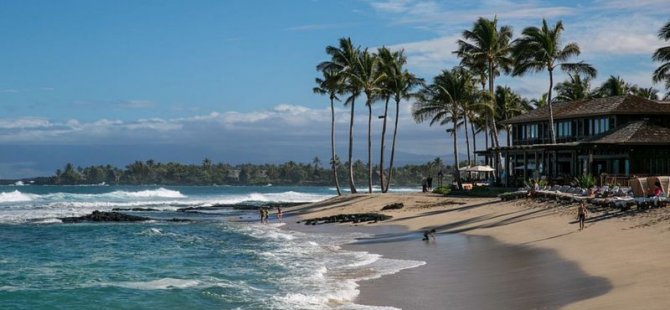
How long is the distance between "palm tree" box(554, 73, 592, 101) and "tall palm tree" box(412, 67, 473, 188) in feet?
51.1

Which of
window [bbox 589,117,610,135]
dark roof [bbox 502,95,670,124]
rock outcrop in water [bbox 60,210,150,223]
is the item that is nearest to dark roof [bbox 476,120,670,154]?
dark roof [bbox 502,95,670,124]

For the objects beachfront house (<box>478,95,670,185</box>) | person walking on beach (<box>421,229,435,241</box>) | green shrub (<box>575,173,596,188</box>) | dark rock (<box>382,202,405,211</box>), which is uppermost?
beachfront house (<box>478,95,670,185</box>)

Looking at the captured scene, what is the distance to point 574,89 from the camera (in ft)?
250

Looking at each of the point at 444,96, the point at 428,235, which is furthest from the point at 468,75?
the point at 428,235

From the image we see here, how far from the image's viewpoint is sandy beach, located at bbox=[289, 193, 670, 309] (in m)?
16.3

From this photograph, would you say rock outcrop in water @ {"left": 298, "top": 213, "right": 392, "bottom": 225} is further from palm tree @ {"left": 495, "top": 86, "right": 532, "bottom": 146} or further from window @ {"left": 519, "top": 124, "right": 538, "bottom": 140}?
palm tree @ {"left": 495, "top": 86, "right": 532, "bottom": 146}

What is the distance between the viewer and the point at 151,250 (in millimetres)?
32938

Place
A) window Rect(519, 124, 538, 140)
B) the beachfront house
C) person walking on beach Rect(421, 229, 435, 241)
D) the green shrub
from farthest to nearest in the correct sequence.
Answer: window Rect(519, 124, 538, 140), the beachfront house, the green shrub, person walking on beach Rect(421, 229, 435, 241)

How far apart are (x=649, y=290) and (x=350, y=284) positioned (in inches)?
308

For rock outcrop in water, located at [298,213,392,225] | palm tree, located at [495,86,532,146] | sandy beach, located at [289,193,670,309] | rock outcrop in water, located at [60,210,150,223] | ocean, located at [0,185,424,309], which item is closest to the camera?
sandy beach, located at [289,193,670,309]

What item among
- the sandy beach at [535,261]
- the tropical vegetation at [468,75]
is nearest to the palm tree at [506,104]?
the tropical vegetation at [468,75]

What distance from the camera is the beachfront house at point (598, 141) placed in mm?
46281

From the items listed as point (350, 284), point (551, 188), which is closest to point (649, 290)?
point (350, 284)

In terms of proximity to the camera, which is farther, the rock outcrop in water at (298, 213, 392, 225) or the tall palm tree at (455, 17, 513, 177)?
the tall palm tree at (455, 17, 513, 177)
